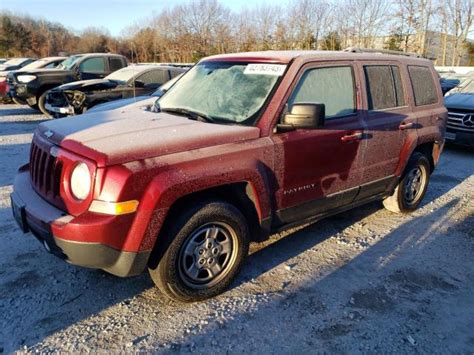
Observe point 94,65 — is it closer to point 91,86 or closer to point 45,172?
point 91,86

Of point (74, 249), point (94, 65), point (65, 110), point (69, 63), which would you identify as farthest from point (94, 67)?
point (74, 249)

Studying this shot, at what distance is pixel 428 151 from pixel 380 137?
4.80 feet

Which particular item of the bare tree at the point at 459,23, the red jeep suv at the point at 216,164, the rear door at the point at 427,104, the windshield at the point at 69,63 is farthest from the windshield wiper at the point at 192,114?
the bare tree at the point at 459,23

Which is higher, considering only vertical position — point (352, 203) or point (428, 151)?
point (428, 151)

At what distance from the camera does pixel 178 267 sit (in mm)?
3062

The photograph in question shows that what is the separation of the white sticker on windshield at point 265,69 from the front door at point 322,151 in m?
0.19

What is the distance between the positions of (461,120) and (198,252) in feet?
25.5

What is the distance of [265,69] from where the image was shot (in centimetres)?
363

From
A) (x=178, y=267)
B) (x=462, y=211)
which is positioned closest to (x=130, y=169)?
(x=178, y=267)

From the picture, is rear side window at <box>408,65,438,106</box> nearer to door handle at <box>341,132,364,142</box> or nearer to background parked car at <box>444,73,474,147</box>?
door handle at <box>341,132,364,142</box>

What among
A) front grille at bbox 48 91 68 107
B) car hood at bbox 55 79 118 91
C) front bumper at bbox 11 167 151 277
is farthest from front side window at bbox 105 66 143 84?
front bumper at bbox 11 167 151 277

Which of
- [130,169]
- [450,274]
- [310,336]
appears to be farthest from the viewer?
[450,274]

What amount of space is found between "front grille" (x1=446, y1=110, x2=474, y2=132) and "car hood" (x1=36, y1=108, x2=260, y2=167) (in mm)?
7139

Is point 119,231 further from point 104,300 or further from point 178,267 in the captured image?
point 104,300
